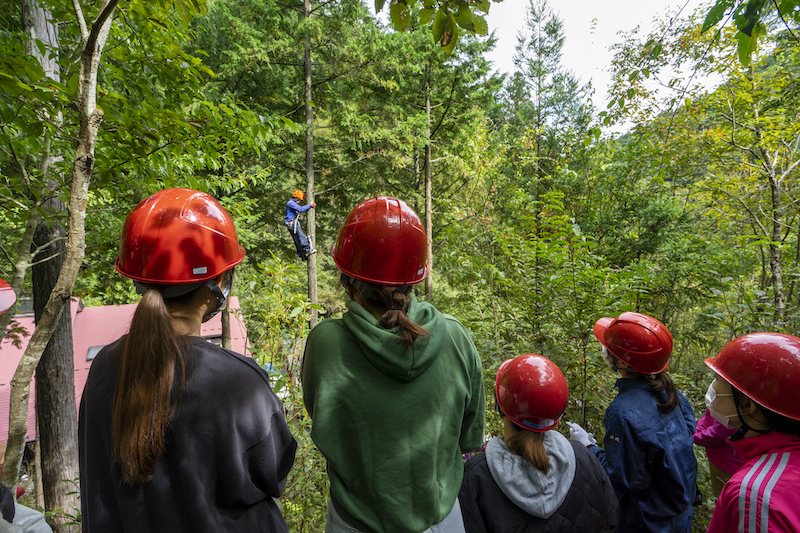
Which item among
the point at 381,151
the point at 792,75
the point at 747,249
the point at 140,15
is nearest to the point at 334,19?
the point at 381,151

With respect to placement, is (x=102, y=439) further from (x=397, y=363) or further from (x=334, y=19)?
(x=334, y=19)

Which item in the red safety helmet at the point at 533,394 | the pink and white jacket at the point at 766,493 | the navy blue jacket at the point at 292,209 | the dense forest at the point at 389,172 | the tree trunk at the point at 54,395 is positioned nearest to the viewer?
the pink and white jacket at the point at 766,493

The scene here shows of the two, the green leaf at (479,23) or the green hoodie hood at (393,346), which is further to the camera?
the green leaf at (479,23)

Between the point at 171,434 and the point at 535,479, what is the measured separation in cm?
145

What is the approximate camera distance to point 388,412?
1.26m

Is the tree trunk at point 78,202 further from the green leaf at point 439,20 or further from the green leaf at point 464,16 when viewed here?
the green leaf at point 464,16

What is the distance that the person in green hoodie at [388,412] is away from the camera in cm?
125

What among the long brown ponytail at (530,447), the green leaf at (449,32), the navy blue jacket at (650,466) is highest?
the green leaf at (449,32)

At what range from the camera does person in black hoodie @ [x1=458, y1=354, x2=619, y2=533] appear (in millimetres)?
1569

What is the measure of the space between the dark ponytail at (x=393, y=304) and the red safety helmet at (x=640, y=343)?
1607mm

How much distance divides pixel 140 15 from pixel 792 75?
882cm

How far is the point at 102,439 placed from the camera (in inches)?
41.5

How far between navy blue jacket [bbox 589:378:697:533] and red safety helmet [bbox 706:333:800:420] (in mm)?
643

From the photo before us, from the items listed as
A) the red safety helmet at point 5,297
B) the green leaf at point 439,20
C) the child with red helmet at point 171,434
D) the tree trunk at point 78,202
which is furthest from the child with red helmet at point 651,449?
the red safety helmet at point 5,297
